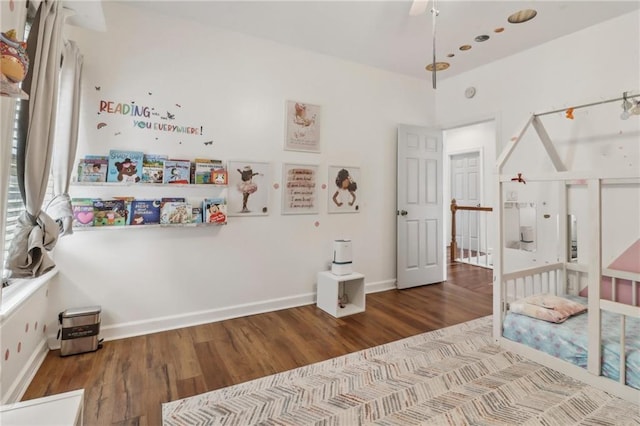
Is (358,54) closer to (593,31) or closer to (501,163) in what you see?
(501,163)

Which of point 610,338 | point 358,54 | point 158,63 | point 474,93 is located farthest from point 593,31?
point 158,63

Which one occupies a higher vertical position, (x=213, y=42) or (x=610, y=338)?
(x=213, y=42)

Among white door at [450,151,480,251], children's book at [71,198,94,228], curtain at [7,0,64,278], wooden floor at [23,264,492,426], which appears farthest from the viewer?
white door at [450,151,480,251]

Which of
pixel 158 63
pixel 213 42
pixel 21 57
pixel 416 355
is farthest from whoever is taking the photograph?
pixel 213 42

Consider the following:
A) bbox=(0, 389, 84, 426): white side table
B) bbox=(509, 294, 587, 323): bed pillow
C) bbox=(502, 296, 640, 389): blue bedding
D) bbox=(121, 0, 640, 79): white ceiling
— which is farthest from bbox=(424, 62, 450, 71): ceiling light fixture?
bbox=(0, 389, 84, 426): white side table

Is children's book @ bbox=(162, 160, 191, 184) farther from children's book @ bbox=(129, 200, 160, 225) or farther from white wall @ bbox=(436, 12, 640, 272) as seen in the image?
white wall @ bbox=(436, 12, 640, 272)

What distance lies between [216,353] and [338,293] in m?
1.35

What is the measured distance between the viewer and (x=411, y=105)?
13.6 ft

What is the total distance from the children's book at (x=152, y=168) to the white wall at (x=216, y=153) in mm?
92

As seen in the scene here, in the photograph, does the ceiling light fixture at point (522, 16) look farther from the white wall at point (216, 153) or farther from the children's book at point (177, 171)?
the children's book at point (177, 171)

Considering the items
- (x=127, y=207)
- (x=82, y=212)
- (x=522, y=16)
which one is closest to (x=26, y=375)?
(x=82, y=212)

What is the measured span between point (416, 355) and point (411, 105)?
3205mm

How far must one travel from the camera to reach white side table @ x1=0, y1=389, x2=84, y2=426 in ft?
3.22

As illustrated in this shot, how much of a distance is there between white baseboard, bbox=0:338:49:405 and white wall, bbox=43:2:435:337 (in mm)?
332
